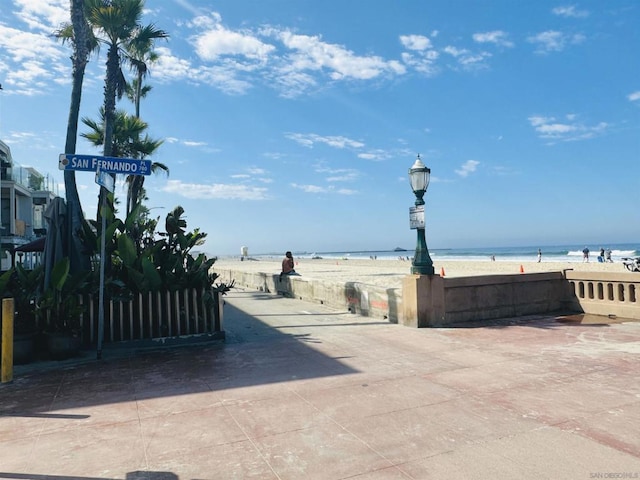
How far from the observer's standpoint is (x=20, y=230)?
28562 mm

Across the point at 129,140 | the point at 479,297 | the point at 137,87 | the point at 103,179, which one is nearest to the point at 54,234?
the point at 103,179

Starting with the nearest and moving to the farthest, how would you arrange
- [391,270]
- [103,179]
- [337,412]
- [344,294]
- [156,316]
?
[337,412] → [103,179] → [156,316] → [344,294] → [391,270]

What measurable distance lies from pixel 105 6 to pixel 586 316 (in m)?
18.8

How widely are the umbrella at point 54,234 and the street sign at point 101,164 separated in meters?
0.89

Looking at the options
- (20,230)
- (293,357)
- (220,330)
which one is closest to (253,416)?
(293,357)

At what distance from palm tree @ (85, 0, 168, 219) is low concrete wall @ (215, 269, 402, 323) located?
8.18 metres

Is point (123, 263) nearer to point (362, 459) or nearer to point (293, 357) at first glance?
point (293, 357)

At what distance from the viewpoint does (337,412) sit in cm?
404

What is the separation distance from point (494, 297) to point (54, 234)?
8641 mm

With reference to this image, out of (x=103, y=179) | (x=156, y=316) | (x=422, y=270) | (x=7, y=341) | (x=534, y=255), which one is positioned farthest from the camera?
(x=534, y=255)

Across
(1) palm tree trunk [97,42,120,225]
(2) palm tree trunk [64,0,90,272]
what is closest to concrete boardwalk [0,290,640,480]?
(2) palm tree trunk [64,0,90,272]

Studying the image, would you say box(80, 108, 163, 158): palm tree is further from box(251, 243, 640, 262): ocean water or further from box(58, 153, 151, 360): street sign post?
box(251, 243, 640, 262): ocean water

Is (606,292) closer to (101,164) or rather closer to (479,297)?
(479,297)

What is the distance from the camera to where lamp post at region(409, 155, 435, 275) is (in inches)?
335
